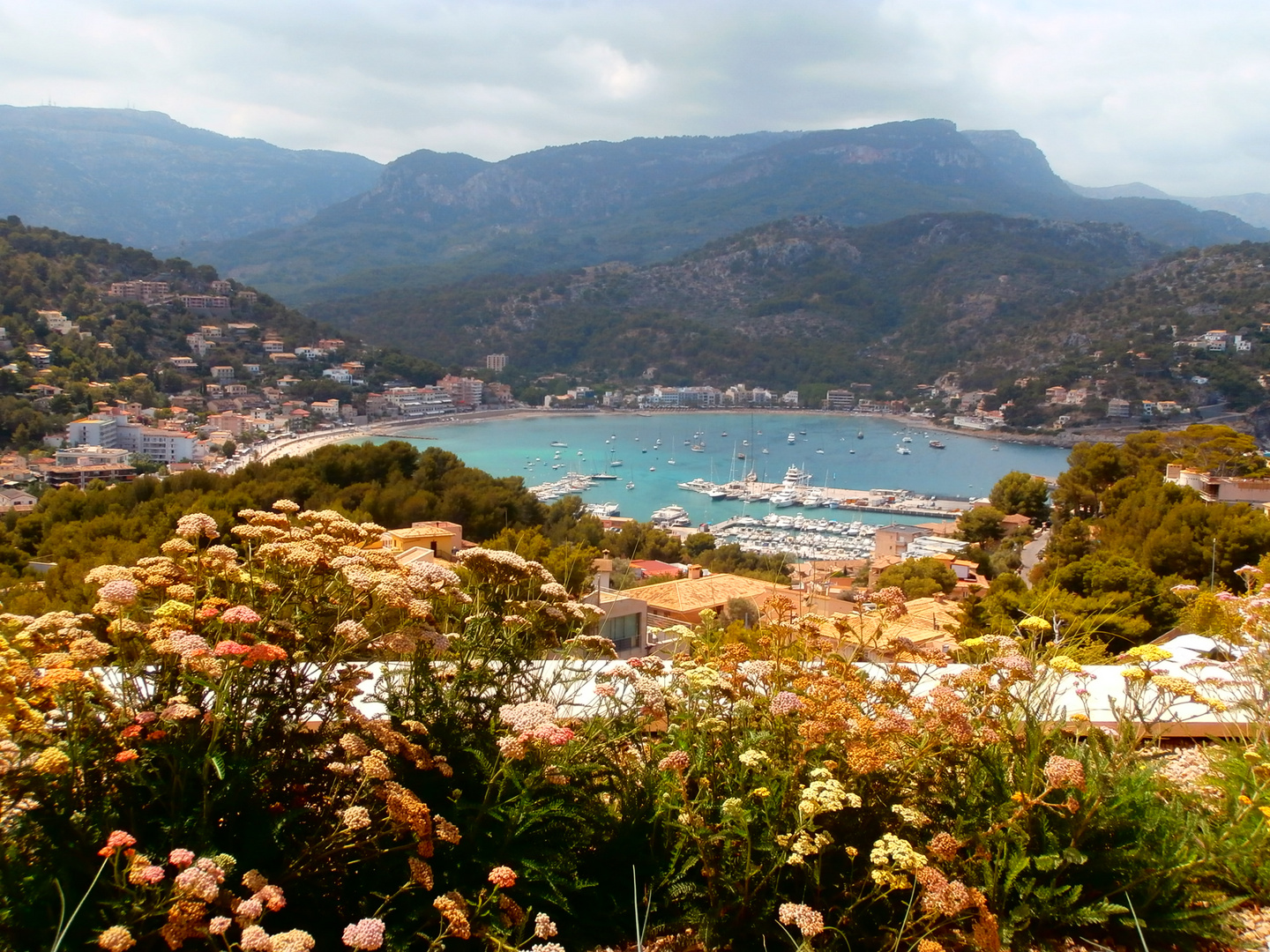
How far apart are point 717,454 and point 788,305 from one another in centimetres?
3927

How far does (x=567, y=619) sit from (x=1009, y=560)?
52.5ft

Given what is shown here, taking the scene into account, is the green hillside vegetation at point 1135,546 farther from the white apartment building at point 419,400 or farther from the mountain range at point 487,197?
the mountain range at point 487,197

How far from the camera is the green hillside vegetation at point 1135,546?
5.21 meters

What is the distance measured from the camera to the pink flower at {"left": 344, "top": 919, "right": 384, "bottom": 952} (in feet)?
3.24

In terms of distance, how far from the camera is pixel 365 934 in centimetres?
101

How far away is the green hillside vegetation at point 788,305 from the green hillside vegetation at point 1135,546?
54.1m

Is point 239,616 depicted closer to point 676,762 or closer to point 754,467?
point 676,762

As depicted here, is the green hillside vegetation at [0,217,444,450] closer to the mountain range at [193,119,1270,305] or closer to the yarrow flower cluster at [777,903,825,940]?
the yarrow flower cluster at [777,903,825,940]

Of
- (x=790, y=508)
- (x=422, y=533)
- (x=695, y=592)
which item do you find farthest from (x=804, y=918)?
(x=790, y=508)

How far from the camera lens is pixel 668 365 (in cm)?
7656

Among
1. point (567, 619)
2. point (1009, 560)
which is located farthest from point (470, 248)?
point (567, 619)

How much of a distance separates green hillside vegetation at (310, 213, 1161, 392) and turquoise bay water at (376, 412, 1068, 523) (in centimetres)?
1291

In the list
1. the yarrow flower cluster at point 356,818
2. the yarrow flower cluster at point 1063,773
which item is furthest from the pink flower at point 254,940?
the yarrow flower cluster at point 1063,773

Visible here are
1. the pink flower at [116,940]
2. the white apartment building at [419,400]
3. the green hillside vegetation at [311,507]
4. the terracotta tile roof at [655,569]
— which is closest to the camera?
the pink flower at [116,940]
